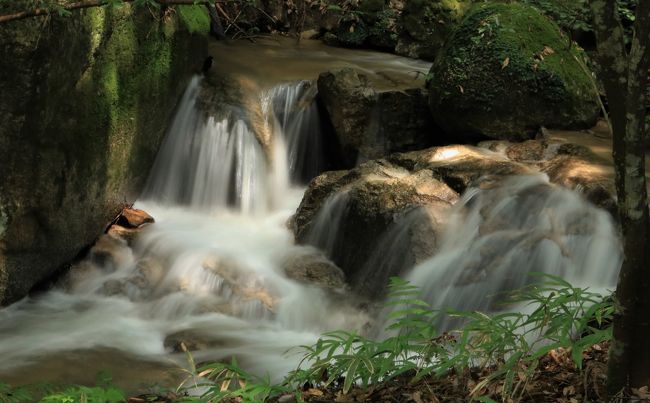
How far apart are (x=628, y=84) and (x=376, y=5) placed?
1195cm

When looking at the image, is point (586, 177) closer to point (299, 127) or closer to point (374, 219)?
point (374, 219)

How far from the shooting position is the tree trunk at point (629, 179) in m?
2.44

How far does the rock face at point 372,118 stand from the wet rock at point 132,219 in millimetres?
2626

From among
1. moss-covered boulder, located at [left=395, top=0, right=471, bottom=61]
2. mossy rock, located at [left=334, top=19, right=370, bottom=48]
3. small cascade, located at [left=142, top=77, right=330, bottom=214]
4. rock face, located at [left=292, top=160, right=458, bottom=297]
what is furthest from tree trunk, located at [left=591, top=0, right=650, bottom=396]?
mossy rock, located at [left=334, top=19, right=370, bottom=48]

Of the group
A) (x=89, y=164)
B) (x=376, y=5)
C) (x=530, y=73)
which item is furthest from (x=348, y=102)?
(x=376, y=5)

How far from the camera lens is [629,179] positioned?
2.55 meters

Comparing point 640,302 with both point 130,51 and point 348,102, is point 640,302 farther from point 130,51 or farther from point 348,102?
point 348,102

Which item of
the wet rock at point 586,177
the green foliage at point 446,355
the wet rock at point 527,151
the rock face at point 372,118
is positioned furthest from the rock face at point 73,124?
the wet rock at point 586,177

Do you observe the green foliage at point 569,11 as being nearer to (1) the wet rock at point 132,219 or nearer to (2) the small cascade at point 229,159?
(2) the small cascade at point 229,159

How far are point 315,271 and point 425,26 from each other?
23.8ft

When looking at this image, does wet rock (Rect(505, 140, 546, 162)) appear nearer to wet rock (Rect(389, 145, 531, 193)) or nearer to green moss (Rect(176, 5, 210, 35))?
wet rock (Rect(389, 145, 531, 193))

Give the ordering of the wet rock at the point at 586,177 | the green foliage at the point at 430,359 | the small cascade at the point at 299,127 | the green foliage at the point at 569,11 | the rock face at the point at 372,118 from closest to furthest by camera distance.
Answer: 1. the green foliage at the point at 430,359
2. the wet rock at the point at 586,177
3. the green foliage at the point at 569,11
4. the rock face at the point at 372,118
5. the small cascade at the point at 299,127

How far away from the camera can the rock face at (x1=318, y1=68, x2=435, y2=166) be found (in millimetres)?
9242

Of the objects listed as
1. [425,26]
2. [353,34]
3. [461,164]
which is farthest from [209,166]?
[425,26]
